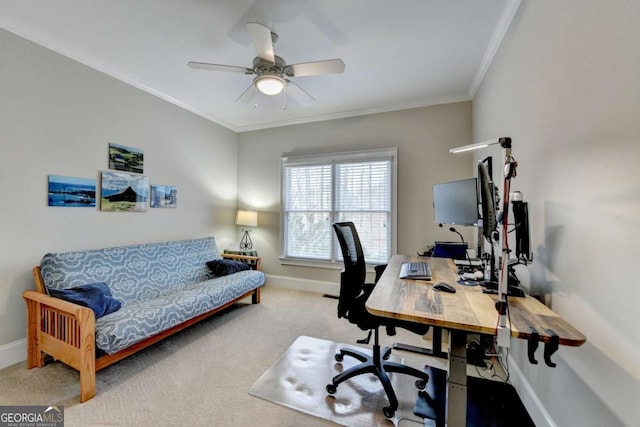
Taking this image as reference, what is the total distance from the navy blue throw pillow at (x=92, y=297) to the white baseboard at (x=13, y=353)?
1.97 feet

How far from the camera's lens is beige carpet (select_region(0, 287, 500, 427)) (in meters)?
1.66

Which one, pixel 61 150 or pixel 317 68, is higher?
pixel 317 68

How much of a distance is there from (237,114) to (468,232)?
378 cm

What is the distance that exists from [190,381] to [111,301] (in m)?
0.95

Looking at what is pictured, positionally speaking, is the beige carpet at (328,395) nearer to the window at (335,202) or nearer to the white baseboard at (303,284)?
the white baseboard at (303,284)

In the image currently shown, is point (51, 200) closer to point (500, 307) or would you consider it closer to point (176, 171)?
point (176, 171)

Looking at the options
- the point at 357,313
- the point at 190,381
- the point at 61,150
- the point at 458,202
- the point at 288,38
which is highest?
the point at 288,38

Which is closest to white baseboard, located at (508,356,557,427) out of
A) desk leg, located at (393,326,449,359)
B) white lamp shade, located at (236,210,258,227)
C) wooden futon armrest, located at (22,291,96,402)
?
desk leg, located at (393,326,449,359)

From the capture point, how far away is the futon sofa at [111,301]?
1861 millimetres

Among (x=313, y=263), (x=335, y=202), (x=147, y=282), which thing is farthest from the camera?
(x=313, y=263)

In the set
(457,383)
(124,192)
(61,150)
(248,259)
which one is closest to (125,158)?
(124,192)

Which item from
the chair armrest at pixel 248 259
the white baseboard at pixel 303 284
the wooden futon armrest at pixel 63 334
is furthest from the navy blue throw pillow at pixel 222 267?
the wooden futon armrest at pixel 63 334

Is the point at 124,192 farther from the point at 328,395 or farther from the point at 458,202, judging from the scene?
the point at 458,202

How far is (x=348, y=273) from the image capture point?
1829 millimetres
